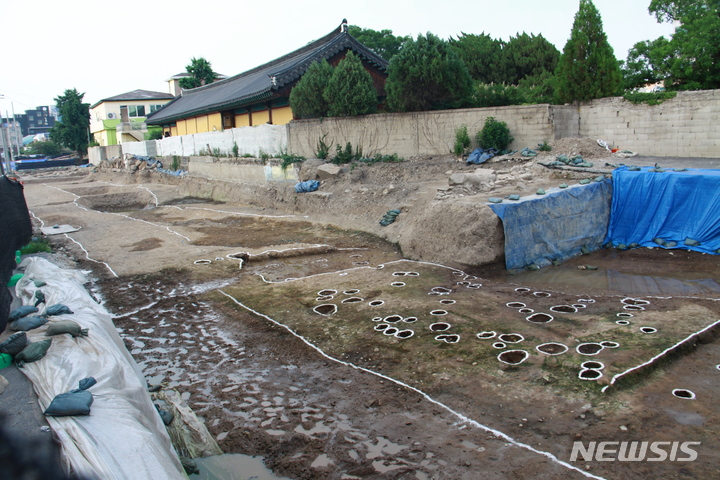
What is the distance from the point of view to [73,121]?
136 feet

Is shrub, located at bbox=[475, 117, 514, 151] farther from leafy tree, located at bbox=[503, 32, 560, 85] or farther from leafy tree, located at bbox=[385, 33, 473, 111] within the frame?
leafy tree, located at bbox=[503, 32, 560, 85]

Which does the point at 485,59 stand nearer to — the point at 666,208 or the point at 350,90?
the point at 350,90

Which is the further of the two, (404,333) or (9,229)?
(9,229)

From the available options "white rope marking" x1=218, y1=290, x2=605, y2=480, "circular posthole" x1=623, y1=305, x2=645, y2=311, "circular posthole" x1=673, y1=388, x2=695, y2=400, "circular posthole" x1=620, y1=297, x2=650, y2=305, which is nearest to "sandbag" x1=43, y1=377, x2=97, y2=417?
"white rope marking" x1=218, y1=290, x2=605, y2=480

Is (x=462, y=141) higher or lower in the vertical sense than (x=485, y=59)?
lower

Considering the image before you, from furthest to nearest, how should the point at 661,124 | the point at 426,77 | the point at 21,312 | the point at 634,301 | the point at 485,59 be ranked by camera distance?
the point at 485,59 → the point at 426,77 → the point at 661,124 → the point at 634,301 → the point at 21,312

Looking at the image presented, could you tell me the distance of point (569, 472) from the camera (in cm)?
317

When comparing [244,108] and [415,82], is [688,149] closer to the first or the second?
[415,82]

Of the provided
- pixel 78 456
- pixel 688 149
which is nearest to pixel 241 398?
pixel 78 456

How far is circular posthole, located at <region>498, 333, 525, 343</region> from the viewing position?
17.0 feet

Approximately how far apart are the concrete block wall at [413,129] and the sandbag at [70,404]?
1150 centimetres

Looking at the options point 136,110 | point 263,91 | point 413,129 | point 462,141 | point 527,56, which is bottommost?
point 462,141

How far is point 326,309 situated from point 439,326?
161cm

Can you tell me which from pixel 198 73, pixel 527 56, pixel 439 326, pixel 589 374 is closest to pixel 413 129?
pixel 527 56
